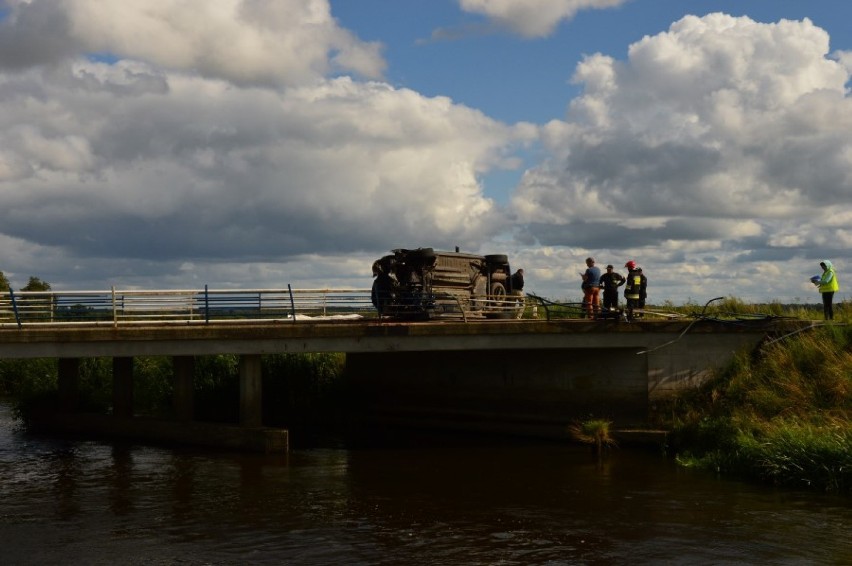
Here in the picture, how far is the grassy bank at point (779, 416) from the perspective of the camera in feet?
68.2

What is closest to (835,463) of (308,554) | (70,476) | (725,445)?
(725,445)

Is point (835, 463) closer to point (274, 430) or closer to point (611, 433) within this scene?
point (611, 433)

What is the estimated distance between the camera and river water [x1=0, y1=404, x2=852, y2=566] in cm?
1562

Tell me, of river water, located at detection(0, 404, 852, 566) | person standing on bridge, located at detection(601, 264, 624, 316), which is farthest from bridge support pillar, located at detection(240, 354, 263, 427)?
person standing on bridge, located at detection(601, 264, 624, 316)

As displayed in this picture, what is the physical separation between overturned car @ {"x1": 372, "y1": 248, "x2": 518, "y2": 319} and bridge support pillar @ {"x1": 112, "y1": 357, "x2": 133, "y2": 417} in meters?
8.43

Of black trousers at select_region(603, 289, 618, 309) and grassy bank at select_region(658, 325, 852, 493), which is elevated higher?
black trousers at select_region(603, 289, 618, 309)

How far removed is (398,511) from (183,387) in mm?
11552

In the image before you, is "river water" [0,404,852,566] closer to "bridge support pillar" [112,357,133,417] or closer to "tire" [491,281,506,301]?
"bridge support pillar" [112,357,133,417]

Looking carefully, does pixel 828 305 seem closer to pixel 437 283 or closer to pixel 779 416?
pixel 779 416

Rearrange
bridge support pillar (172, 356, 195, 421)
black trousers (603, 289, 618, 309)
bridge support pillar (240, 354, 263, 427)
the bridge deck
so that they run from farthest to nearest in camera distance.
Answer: black trousers (603, 289, 618, 309) → bridge support pillar (172, 356, 195, 421) → bridge support pillar (240, 354, 263, 427) → the bridge deck

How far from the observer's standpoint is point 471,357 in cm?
3161

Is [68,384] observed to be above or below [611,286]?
below

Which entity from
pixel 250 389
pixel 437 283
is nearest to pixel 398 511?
pixel 250 389

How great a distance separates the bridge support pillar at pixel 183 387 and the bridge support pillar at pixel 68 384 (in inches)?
228
